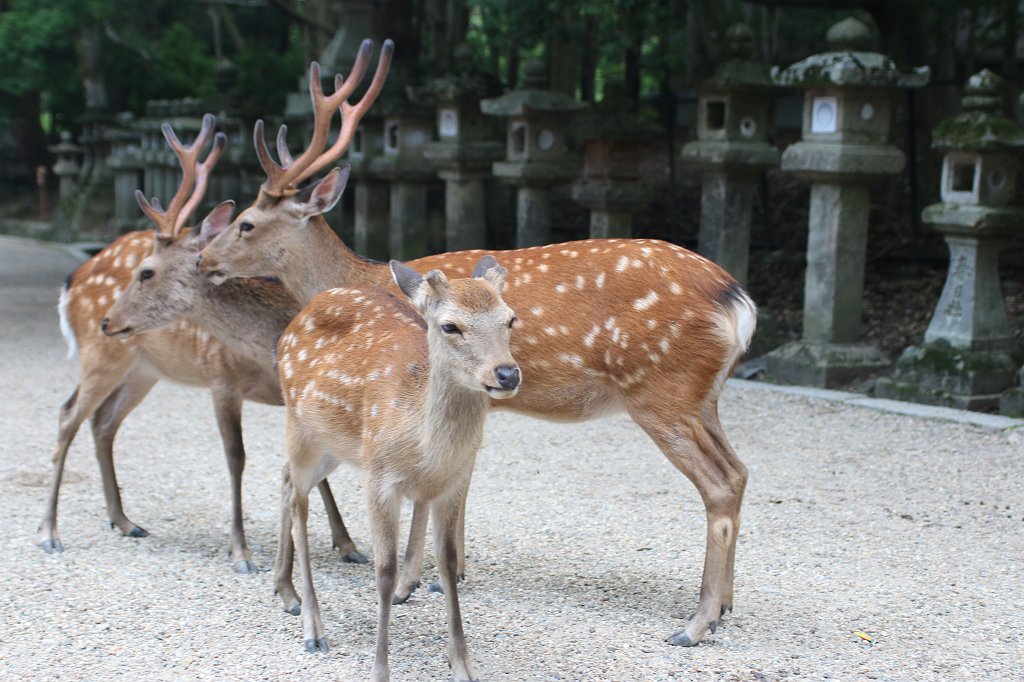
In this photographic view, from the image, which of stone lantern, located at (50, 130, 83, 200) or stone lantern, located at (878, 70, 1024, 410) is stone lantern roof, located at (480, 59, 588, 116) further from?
stone lantern, located at (50, 130, 83, 200)

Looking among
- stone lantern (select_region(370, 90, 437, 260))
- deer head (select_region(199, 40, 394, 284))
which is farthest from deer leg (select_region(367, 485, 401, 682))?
stone lantern (select_region(370, 90, 437, 260))

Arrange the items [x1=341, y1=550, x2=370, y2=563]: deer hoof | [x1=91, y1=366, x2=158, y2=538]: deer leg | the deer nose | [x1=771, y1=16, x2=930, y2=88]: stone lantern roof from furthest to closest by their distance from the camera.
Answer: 1. [x1=771, y1=16, x2=930, y2=88]: stone lantern roof
2. [x1=91, y1=366, x2=158, y2=538]: deer leg
3. [x1=341, y1=550, x2=370, y2=563]: deer hoof
4. the deer nose

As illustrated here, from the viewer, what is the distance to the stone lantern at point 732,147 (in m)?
8.59

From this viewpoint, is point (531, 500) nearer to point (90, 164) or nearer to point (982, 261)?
point (982, 261)

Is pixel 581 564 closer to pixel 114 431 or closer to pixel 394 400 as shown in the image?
pixel 394 400

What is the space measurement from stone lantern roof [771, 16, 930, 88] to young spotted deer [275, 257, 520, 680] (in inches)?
177

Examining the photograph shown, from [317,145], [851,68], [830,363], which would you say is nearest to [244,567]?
[317,145]

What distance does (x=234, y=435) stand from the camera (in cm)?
470

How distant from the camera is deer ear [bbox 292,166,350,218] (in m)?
4.72

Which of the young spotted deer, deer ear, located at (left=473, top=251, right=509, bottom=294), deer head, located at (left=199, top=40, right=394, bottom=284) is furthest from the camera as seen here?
deer head, located at (left=199, top=40, right=394, bottom=284)

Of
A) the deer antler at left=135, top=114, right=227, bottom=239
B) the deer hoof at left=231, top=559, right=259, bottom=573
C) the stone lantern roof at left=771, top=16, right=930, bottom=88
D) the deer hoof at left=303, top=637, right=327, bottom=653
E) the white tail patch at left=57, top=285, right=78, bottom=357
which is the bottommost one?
the deer hoof at left=231, top=559, right=259, bottom=573

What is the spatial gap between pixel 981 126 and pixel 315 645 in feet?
17.7

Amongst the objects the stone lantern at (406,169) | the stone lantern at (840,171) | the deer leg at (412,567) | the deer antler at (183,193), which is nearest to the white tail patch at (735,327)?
the deer leg at (412,567)

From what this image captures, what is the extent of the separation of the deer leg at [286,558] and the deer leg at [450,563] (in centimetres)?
74
